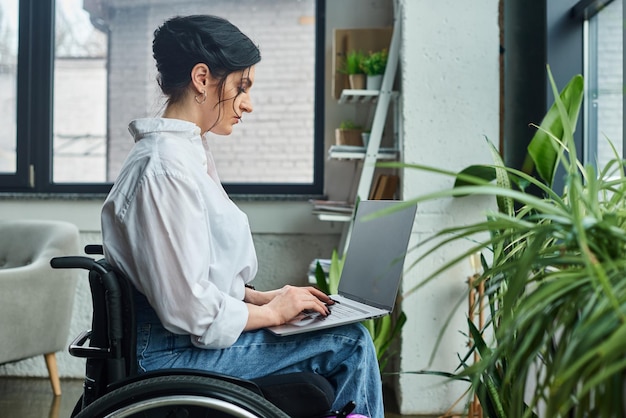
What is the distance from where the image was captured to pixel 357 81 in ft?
10.9

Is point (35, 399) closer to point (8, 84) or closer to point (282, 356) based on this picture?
point (8, 84)

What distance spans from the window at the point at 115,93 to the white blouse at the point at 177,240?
7.69 feet

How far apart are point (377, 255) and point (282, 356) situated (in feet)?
0.99

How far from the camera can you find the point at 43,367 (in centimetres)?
377

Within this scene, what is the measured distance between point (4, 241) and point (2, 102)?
3.05ft

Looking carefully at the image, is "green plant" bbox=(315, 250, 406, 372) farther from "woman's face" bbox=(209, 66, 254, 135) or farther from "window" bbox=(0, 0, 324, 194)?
"woman's face" bbox=(209, 66, 254, 135)

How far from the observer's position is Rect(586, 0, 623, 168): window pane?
8.60 ft

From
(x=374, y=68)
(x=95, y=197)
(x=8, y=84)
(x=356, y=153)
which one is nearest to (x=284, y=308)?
(x=356, y=153)

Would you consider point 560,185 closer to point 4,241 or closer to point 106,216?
point 106,216

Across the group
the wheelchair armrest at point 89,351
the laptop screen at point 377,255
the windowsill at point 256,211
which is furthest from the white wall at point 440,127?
the wheelchair armrest at point 89,351

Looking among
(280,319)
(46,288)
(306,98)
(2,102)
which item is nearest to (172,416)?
(280,319)

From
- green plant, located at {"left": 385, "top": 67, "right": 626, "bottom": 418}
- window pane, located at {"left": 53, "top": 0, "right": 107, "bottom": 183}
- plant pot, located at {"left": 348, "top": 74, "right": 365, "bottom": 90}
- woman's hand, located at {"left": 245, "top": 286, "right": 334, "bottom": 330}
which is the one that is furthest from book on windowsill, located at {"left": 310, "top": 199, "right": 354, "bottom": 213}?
green plant, located at {"left": 385, "top": 67, "right": 626, "bottom": 418}

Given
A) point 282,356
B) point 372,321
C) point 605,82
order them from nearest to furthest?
point 282,356 → point 605,82 → point 372,321

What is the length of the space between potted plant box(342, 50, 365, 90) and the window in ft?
1.68
